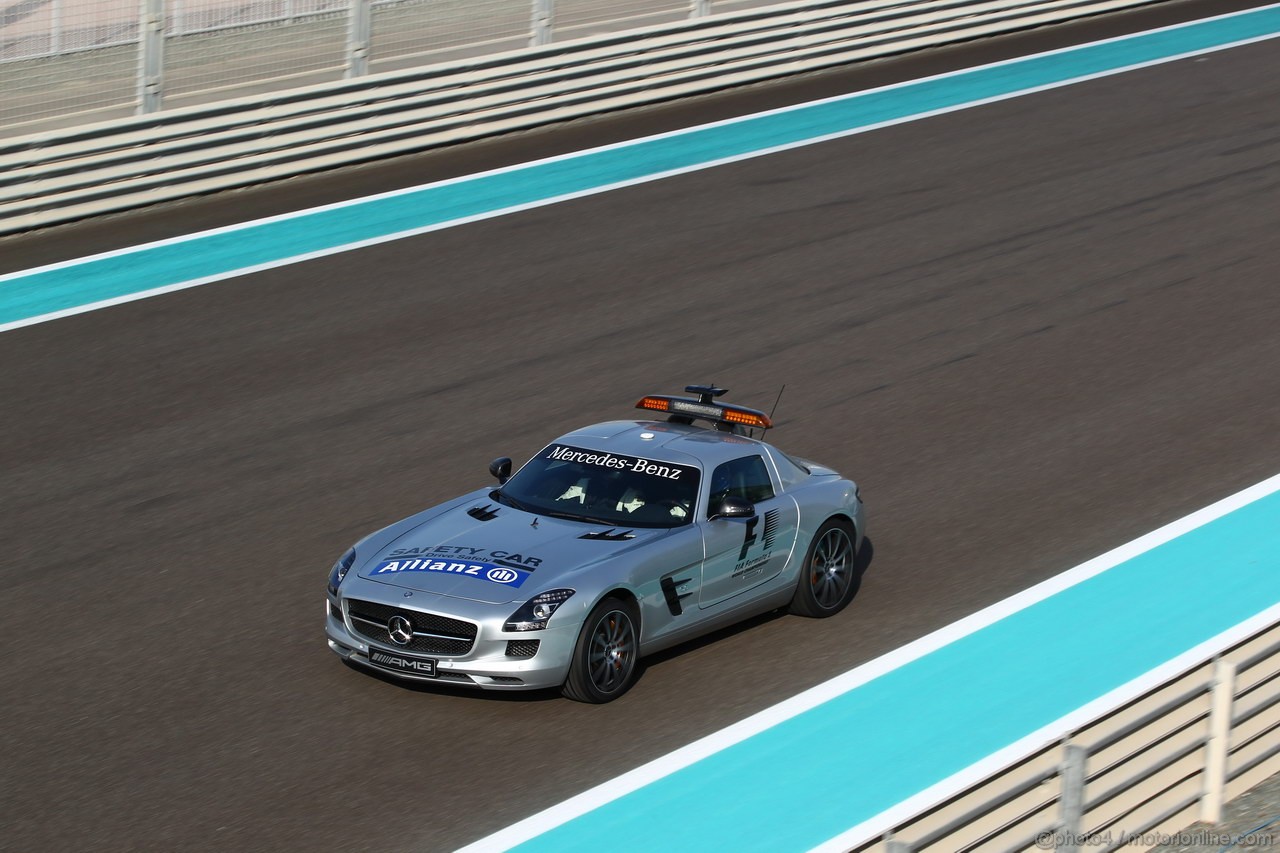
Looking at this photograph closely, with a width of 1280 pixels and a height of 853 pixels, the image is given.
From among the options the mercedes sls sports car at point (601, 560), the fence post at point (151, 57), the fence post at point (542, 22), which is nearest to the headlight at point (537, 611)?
the mercedes sls sports car at point (601, 560)

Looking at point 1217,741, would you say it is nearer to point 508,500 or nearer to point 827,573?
point 827,573

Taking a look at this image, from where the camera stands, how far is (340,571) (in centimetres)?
980

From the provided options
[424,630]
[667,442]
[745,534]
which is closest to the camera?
[424,630]

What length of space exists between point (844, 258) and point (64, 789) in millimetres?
11617

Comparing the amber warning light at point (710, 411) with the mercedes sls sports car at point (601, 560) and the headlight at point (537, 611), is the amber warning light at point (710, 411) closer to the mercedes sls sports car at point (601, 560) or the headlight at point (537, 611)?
the mercedes sls sports car at point (601, 560)

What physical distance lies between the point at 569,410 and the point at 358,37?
317 inches

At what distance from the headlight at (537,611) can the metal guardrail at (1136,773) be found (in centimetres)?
316

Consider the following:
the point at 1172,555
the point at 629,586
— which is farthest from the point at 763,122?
the point at 629,586

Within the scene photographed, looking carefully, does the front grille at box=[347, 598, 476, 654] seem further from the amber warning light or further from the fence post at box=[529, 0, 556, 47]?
the fence post at box=[529, 0, 556, 47]

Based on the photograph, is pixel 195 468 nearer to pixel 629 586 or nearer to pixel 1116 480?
pixel 629 586

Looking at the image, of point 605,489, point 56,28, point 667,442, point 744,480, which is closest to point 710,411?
point 667,442

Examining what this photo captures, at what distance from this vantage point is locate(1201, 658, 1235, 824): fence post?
7.79 meters

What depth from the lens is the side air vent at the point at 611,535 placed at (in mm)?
9891

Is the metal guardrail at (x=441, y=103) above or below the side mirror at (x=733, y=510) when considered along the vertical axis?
above
